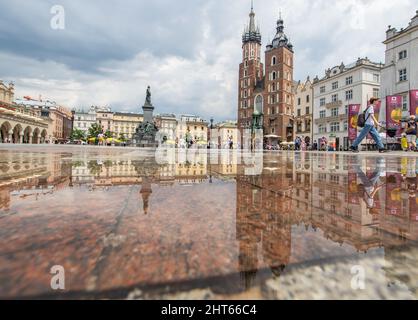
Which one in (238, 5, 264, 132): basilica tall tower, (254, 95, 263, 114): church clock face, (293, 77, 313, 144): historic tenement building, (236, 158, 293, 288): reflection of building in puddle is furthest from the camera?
(238, 5, 264, 132): basilica tall tower

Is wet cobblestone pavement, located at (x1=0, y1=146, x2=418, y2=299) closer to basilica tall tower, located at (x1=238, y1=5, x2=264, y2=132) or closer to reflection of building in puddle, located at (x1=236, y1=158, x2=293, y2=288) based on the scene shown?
reflection of building in puddle, located at (x1=236, y1=158, x2=293, y2=288)

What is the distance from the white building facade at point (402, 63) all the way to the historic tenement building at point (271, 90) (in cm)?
2061

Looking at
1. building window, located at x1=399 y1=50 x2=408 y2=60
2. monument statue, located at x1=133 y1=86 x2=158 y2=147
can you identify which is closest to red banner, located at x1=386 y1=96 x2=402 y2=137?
building window, located at x1=399 y1=50 x2=408 y2=60

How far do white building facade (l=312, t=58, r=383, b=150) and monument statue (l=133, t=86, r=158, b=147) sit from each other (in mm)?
22240

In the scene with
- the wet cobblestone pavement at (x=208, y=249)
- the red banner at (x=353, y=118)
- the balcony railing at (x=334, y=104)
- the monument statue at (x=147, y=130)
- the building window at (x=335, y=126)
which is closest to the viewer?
the wet cobblestone pavement at (x=208, y=249)

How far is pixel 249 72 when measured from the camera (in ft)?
202

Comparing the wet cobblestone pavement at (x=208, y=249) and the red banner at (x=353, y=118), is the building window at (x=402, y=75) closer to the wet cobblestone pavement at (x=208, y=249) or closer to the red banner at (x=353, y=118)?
the red banner at (x=353, y=118)

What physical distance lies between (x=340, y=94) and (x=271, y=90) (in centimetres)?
1852

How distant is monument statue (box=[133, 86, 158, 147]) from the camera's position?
93.7ft

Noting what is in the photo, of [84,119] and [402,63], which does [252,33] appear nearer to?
[402,63]

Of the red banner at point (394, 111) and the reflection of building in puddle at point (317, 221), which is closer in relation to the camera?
the reflection of building in puddle at point (317, 221)

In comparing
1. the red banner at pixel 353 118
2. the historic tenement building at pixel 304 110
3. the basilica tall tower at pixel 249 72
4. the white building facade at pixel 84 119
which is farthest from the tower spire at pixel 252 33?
the white building facade at pixel 84 119

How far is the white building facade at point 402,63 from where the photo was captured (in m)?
23.7
